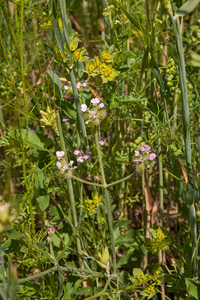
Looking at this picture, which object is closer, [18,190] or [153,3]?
[153,3]

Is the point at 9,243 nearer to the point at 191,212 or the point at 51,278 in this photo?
the point at 51,278

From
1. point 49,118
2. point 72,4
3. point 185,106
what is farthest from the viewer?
point 72,4

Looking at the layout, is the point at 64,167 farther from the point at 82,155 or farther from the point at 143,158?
the point at 143,158

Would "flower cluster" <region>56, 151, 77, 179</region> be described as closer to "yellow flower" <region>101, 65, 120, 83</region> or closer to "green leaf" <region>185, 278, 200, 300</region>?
"yellow flower" <region>101, 65, 120, 83</region>

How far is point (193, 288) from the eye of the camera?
889 millimetres

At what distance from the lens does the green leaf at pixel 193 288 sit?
2.89 ft

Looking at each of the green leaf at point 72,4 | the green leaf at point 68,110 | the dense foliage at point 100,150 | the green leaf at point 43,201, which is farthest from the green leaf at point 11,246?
the green leaf at point 72,4

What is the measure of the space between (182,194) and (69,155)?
0.42 meters

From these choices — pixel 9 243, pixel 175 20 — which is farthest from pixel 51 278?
pixel 175 20

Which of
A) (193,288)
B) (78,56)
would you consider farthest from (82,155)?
(193,288)

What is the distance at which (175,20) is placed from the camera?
721mm

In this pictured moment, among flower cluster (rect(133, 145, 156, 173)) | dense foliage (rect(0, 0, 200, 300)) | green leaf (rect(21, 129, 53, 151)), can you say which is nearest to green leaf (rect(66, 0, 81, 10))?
dense foliage (rect(0, 0, 200, 300))

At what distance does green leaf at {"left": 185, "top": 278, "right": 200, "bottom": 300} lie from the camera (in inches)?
34.7

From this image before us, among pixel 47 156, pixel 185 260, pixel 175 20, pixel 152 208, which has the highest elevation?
pixel 175 20
